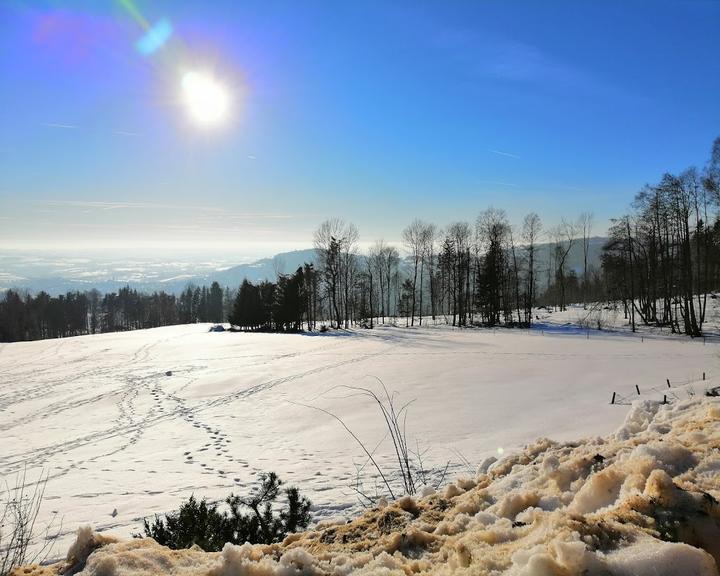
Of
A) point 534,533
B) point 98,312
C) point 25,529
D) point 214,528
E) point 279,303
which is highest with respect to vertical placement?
point 279,303

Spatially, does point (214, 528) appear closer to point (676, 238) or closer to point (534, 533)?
point (534, 533)

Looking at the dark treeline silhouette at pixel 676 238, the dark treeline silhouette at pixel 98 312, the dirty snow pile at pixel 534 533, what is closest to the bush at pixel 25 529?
the dirty snow pile at pixel 534 533

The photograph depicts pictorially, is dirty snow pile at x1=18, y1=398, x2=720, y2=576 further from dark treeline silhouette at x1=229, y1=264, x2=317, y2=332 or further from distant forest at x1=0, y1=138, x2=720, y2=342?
dark treeline silhouette at x1=229, y1=264, x2=317, y2=332

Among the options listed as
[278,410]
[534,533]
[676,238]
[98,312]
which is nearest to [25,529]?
[534,533]

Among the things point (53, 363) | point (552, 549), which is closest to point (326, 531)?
point (552, 549)

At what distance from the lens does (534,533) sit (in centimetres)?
171

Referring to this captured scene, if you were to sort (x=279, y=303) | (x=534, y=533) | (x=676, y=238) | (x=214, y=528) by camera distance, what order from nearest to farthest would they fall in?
1. (x=534, y=533)
2. (x=214, y=528)
3. (x=676, y=238)
4. (x=279, y=303)

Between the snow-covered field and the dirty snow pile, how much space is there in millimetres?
3857

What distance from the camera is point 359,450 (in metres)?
9.91

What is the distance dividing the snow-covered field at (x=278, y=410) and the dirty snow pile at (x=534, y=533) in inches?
152

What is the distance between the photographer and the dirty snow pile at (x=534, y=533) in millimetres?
1366

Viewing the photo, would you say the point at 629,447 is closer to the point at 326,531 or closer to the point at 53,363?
the point at 326,531

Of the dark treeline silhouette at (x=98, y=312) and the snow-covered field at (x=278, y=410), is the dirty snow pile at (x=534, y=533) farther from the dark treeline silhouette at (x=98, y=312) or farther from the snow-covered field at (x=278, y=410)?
the dark treeline silhouette at (x=98, y=312)

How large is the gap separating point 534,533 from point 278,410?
13.8 metres
